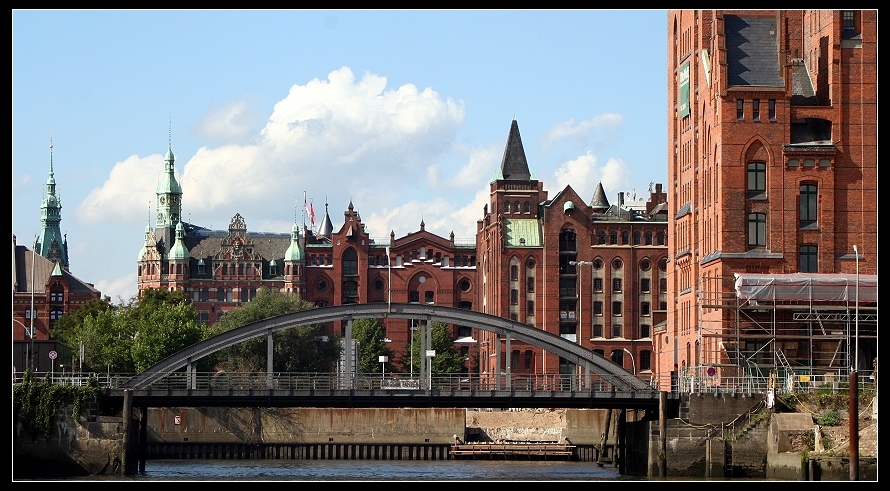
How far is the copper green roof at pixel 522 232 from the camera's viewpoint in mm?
150125

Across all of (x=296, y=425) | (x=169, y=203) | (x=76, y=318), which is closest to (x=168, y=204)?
(x=169, y=203)

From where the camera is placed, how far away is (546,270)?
148500 mm

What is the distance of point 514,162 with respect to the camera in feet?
518

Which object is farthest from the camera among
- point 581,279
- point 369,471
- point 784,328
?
point 581,279

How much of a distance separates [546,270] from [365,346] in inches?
745

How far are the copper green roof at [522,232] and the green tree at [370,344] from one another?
615 inches

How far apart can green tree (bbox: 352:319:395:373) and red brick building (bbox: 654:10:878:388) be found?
221 feet

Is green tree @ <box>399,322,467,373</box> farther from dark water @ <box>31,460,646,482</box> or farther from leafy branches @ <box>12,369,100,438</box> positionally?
leafy branches @ <box>12,369,100,438</box>

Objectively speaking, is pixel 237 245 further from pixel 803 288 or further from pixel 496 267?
pixel 803 288

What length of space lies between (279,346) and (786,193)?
221 feet

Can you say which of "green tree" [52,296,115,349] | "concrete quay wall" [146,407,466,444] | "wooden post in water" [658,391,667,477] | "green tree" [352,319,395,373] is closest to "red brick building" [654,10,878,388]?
"wooden post in water" [658,391,667,477]

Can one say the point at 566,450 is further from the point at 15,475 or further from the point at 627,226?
the point at 627,226
